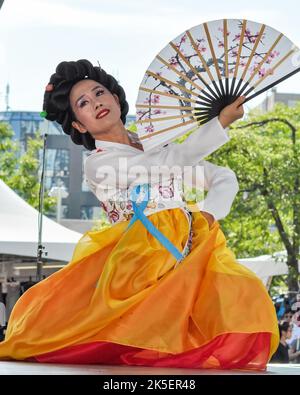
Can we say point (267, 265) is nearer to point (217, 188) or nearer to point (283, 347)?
point (283, 347)

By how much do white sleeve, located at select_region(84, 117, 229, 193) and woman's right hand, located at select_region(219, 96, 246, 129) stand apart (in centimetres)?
5

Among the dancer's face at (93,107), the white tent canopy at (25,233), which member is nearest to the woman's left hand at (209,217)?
the dancer's face at (93,107)

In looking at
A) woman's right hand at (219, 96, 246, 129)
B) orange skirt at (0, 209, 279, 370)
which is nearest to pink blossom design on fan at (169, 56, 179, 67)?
woman's right hand at (219, 96, 246, 129)

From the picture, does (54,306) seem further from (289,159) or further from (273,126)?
(273,126)

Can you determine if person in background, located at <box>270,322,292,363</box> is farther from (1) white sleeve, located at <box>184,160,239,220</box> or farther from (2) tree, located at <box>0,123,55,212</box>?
(2) tree, located at <box>0,123,55,212</box>

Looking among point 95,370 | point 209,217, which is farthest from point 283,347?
point 95,370

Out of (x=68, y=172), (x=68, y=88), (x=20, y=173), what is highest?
(x=68, y=172)

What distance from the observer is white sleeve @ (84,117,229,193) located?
3.38m

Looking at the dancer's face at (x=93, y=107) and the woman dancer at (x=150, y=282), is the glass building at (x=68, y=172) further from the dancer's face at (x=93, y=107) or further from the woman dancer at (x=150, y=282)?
the woman dancer at (x=150, y=282)

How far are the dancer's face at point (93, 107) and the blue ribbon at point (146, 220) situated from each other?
12.8 inches

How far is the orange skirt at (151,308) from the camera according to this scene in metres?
3.27

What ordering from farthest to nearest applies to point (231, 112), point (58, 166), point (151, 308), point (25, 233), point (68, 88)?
point (58, 166), point (25, 233), point (68, 88), point (231, 112), point (151, 308)

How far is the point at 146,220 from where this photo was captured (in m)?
3.49

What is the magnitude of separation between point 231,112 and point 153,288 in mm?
728
